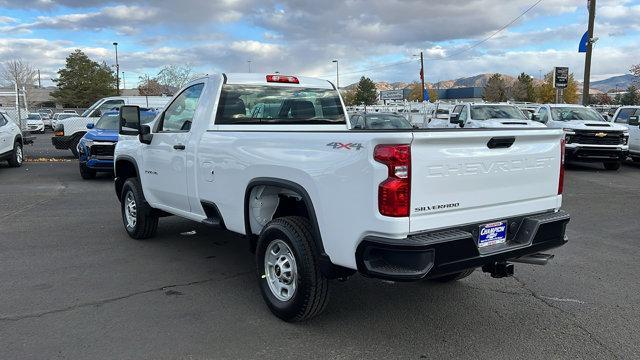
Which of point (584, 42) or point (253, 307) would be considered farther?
point (584, 42)

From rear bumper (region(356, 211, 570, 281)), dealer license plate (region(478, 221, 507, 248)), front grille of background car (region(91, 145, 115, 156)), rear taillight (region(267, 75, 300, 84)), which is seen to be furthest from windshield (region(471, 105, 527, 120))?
rear bumper (region(356, 211, 570, 281))

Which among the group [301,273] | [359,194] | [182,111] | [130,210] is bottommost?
[130,210]

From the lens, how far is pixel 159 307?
471 cm

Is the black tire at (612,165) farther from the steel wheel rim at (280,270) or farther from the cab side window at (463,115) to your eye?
the steel wheel rim at (280,270)

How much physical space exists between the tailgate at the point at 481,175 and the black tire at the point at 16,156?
50.6 feet

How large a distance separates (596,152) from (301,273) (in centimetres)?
1344

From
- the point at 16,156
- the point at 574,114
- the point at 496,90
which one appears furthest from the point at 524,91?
the point at 16,156

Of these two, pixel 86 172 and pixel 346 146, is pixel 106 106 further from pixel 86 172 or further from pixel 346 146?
pixel 346 146

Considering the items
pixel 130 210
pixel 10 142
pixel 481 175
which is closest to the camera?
pixel 481 175

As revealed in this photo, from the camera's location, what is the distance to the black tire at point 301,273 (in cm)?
402

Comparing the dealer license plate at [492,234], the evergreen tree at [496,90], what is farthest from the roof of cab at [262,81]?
the evergreen tree at [496,90]

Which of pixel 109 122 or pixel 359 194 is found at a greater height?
pixel 109 122

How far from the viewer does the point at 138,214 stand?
6.90 metres

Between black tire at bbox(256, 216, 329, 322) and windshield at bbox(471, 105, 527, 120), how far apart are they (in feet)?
42.8
